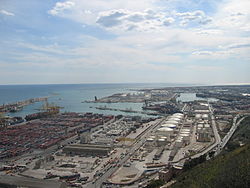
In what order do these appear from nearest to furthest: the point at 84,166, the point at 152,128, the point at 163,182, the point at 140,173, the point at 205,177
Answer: the point at 205,177, the point at 163,182, the point at 140,173, the point at 84,166, the point at 152,128

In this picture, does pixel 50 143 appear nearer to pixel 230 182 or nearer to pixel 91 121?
pixel 91 121

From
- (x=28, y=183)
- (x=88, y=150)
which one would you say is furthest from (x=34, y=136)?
(x=28, y=183)

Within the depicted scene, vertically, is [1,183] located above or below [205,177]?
below

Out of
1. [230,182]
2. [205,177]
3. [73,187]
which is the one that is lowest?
[73,187]

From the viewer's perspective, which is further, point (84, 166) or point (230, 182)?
point (84, 166)

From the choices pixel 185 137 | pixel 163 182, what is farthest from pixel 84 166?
pixel 185 137

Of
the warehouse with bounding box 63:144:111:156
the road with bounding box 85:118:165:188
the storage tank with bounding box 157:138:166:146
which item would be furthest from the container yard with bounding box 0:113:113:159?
the storage tank with bounding box 157:138:166:146

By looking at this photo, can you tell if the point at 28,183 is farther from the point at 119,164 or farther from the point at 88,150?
the point at 88,150

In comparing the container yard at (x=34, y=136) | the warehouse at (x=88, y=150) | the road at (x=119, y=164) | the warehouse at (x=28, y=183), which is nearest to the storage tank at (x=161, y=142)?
the road at (x=119, y=164)
